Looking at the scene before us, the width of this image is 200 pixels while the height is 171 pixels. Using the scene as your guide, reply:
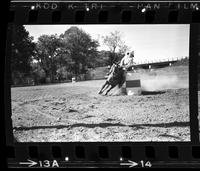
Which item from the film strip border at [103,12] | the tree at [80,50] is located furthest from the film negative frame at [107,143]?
the tree at [80,50]

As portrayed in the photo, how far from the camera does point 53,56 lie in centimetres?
267

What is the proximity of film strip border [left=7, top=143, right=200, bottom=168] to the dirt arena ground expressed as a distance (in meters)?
0.05

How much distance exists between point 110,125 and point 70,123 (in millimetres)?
275

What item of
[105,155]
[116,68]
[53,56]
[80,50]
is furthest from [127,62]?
[105,155]

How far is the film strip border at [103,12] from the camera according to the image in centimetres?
254

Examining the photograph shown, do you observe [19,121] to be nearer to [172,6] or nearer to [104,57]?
[104,57]

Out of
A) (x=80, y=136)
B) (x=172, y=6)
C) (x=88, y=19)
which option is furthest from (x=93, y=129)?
(x=172, y=6)

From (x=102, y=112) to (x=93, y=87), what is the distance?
18 cm

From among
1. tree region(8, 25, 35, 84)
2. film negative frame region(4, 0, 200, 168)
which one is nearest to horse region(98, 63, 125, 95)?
film negative frame region(4, 0, 200, 168)

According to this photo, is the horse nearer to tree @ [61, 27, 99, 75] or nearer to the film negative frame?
tree @ [61, 27, 99, 75]

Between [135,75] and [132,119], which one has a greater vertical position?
[135,75]

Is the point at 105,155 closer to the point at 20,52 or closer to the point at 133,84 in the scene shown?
the point at 133,84

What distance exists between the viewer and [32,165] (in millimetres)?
2688

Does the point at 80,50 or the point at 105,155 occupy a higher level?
the point at 80,50
